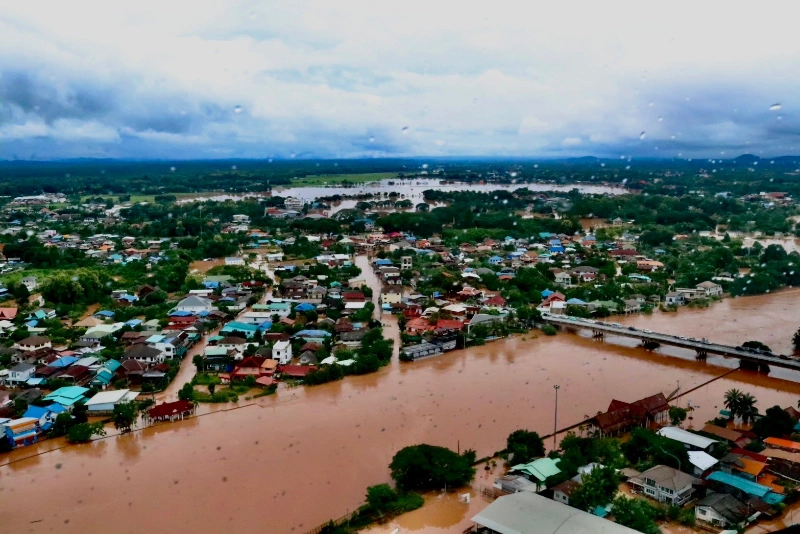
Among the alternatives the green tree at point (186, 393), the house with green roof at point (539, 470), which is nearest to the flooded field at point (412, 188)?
the green tree at point (186, 393)

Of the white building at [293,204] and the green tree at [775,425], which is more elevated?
the white building at [293,204]

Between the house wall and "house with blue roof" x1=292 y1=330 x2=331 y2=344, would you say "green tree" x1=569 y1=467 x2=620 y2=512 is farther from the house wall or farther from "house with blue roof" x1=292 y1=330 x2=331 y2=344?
"house with blue roof" x1=292 y1=330 x2=331 y2=344

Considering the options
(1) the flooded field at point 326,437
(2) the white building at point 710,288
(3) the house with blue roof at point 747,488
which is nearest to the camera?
(3) the house with blue roof at point 747,488

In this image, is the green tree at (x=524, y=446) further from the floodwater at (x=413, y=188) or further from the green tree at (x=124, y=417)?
the floodwater at (x=413, y=188)

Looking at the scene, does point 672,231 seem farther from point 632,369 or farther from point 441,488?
point 441,488

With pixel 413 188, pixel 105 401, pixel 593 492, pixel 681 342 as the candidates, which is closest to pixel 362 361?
pixel 105 401

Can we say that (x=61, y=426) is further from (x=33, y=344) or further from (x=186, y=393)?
(x=33, y=344)
